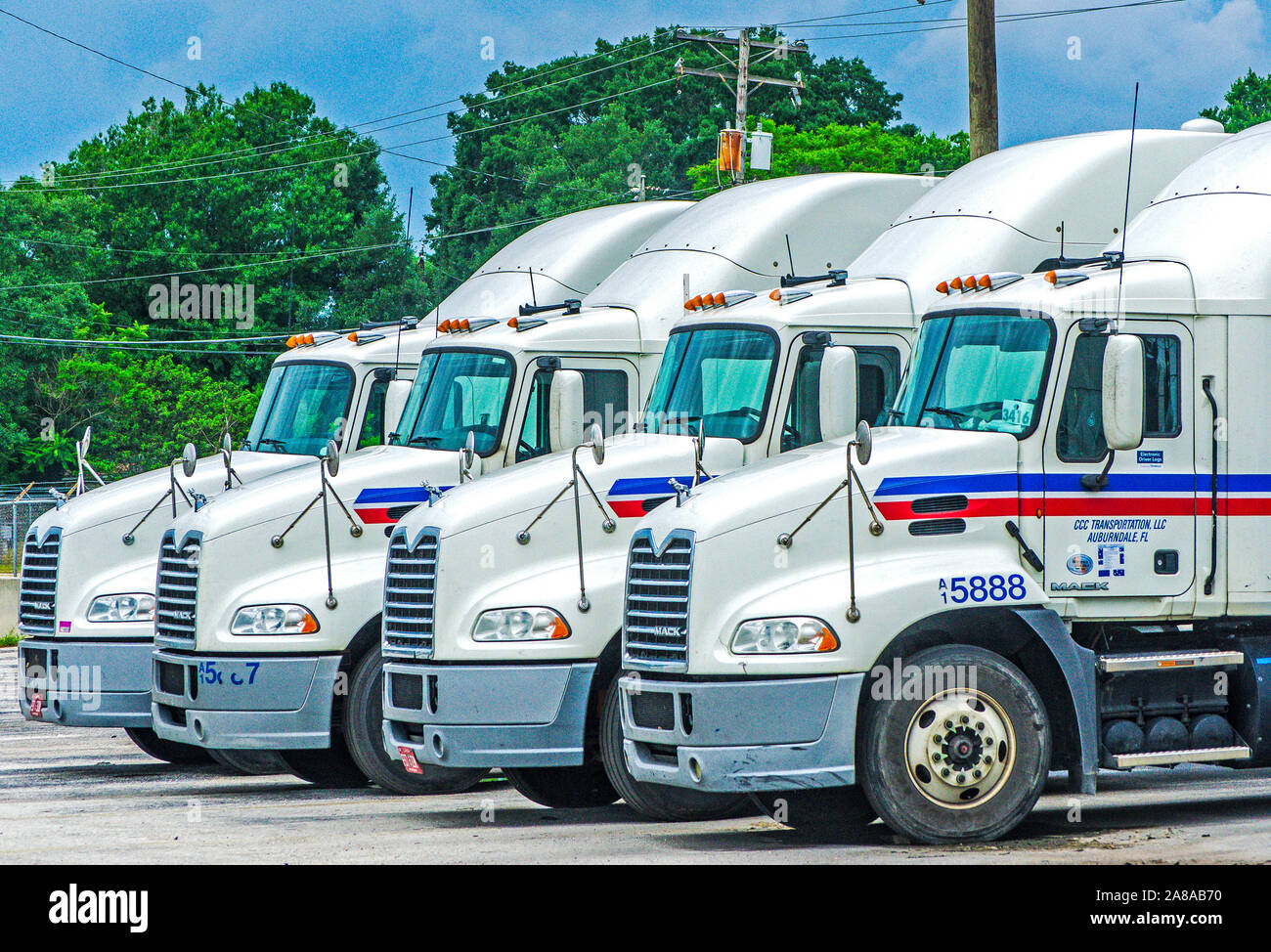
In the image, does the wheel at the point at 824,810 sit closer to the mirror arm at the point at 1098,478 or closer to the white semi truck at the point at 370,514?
the mirror arm at the point at 1098,478

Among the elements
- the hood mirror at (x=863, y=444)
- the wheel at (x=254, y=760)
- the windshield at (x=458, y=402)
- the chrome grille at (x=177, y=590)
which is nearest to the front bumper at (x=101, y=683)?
the wheel at (x=254, y=760)

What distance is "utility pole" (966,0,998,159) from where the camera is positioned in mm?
19688

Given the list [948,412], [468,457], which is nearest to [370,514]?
[468,457]

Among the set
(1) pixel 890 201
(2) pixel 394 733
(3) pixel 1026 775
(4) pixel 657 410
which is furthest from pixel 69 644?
(3) pixel 1026 775

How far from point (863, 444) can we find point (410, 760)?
3.88 meters

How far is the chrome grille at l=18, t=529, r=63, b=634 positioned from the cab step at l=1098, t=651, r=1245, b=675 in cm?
882

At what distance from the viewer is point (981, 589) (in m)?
10.6

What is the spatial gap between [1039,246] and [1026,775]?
4232mm

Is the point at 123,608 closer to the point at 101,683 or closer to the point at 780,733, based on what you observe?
the point at 101,683

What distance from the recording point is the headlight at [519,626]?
12.2 m

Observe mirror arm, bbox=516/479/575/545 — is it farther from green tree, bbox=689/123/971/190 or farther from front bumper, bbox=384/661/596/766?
green tree, bbox=689/123/971/190

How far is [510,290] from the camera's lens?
17203mm

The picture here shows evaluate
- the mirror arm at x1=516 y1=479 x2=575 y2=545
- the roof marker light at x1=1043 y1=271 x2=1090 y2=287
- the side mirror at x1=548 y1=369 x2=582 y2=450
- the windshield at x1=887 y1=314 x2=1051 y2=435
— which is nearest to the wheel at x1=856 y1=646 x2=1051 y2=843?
the windshield at x1=887 y1=314 x2=1051 y2=435
